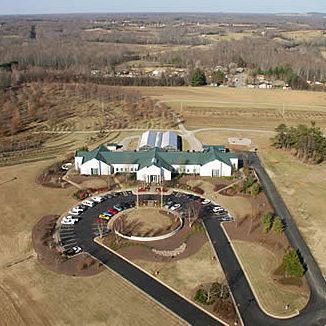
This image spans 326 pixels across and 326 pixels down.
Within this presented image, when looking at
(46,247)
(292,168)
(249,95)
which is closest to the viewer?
(46,247)

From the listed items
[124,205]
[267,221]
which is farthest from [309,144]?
[124,205]

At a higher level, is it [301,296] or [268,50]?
[268,50]

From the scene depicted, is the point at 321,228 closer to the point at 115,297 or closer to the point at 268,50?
the point at 115,297

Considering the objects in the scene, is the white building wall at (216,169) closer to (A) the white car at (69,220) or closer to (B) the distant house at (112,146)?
(B) the distant house at (112,146)

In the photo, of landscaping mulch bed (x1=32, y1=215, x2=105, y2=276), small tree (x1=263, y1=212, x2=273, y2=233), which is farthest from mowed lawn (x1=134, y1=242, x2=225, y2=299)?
small tree (x1=263, y1=212, x2=273, y2=233)

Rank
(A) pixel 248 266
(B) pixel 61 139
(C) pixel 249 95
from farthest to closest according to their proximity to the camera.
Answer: (C) pixel 249 95 → (B) pixel 61 139 → (A) pixel 248 266

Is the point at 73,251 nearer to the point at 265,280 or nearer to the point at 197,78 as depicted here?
the point at 265,280

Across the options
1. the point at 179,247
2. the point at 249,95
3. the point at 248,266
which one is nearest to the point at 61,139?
the point at 179,247
